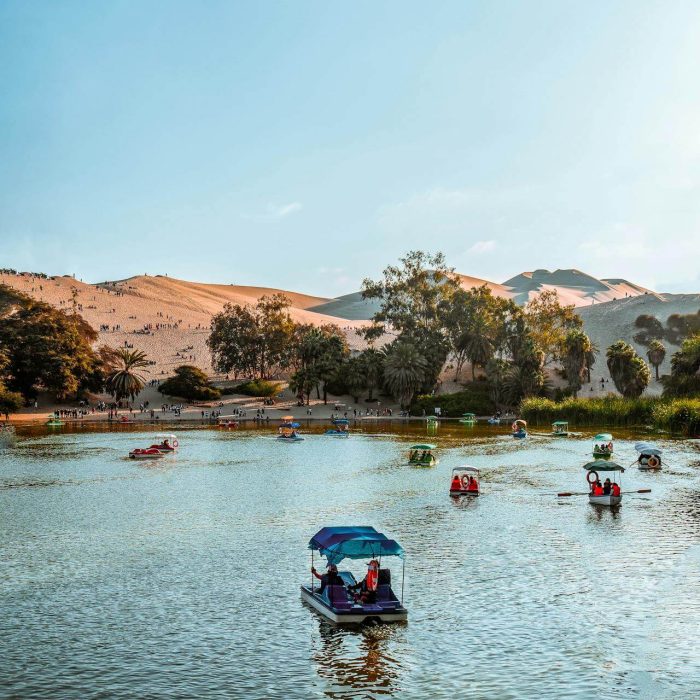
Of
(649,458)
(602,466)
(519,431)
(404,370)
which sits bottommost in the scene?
(649,458)

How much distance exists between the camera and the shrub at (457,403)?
11912 cm

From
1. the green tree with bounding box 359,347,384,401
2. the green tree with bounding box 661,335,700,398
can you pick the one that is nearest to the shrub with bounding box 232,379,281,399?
the green tree with bounding box 359,347,384,401

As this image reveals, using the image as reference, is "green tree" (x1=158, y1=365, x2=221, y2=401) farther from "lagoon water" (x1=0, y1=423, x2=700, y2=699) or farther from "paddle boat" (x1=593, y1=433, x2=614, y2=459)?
"lagoon water" (x1=0, y1=423, x2=700, y2=699)

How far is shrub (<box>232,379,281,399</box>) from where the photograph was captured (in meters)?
134

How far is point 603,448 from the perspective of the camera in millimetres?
66062

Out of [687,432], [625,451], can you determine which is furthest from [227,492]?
[687,432]

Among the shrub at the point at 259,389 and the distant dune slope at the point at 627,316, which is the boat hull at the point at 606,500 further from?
the distant dune slope at the point at 627,316

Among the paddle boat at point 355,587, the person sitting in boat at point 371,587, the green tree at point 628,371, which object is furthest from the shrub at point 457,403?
the person sitting in boat at point 371,587

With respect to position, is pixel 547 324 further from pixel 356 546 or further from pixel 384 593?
pixel 384 593

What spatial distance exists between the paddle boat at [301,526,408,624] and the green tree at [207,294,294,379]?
11813cm

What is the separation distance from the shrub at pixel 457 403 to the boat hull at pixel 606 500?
75727mm

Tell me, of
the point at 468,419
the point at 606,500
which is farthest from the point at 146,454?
the point at 468,419

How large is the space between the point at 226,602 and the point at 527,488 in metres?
28.2

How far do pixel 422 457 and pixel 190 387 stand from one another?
74267 mm
